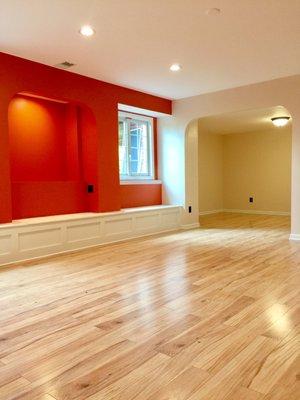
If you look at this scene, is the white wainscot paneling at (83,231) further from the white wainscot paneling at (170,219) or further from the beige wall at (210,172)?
the beige wall at (210,172)

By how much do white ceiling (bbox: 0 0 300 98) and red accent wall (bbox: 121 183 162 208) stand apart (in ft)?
6.74

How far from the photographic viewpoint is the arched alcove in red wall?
4859mm

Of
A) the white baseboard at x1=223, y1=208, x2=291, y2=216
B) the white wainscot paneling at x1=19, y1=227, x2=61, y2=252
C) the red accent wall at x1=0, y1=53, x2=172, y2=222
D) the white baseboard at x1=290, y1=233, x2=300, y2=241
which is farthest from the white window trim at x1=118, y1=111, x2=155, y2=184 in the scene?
the white baseboard at x1=223, y1=208, x2=291, y2=216

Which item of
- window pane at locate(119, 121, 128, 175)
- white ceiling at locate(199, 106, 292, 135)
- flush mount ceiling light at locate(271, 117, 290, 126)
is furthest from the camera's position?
flush mount ceiling light at locate(271, 117, 290, 126)

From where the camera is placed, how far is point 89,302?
2734 mm

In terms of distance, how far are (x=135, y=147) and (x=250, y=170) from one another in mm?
4207

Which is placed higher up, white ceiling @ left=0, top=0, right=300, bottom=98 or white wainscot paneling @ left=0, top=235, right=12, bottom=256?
white ceiling @ left=0, top=0, right=300, bottom=98

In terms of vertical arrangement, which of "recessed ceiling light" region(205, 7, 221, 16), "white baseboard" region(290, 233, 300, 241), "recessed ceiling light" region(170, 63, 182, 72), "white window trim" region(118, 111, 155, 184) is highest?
"recessed ceiling light" region(170, 63, 182, 72)

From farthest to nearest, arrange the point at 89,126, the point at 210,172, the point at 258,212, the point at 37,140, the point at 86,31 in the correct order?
the point at 210,172, the point at 258,212, the point at 89,126, the point at 37,140, the point at 86,31

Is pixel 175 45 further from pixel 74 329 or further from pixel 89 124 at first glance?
pixel 74 329

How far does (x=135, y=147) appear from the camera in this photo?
6711mm

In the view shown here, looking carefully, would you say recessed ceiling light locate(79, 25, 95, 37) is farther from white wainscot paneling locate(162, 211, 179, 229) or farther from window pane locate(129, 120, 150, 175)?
white wainscot paneling locate(162, 211, 179, 229)

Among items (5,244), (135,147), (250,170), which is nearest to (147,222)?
(135,147)

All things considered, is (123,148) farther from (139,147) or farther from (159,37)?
(159,37)
